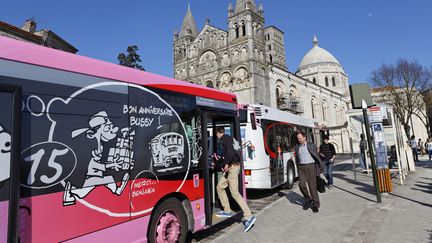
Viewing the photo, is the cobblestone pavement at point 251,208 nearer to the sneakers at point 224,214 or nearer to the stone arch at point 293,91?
the sneakers at point 224,214

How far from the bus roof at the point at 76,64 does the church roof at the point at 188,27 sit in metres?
42.2

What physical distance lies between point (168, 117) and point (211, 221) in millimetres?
2178

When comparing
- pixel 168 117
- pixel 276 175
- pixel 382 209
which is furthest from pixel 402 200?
pixel 168 117

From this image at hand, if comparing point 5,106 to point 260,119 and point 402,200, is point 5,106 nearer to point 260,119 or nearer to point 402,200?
point 260,119

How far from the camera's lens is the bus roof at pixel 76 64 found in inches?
119

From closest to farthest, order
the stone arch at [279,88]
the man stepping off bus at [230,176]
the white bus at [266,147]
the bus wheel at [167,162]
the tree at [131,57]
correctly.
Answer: the bus wheel at [167,162] < the man stepping off bus at [230,176] < the white bus at [266,147] < the tree at [131,57] < the stone arch at [279,88]

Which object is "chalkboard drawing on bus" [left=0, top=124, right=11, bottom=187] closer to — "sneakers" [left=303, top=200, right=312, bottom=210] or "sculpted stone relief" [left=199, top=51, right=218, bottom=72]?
"sneakers" [left=303, top=200, right=312, bottom=210]

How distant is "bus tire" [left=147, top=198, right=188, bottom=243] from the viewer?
14.6 feet

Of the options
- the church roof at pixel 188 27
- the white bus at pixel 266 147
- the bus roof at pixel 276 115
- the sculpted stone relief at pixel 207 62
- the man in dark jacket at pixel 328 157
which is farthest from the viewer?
the church roof at pixel 188 27

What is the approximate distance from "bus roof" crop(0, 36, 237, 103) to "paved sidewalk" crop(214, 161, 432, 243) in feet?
9.61

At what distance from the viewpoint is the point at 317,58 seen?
241 feet

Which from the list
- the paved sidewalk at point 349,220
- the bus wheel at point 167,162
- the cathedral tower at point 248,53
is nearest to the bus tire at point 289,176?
the paved sidewalk at point 349,220

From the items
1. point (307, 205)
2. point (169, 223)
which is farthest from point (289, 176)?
point (169, 223)

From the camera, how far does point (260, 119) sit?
932 cm
